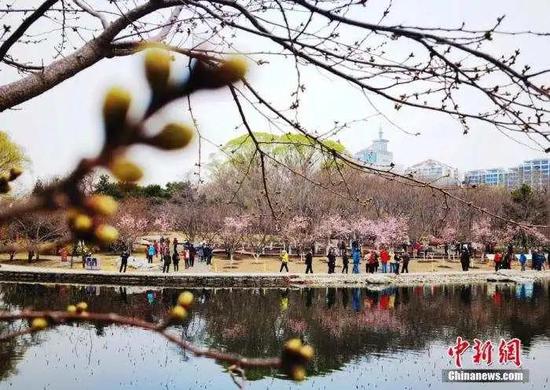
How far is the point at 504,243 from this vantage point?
129ft

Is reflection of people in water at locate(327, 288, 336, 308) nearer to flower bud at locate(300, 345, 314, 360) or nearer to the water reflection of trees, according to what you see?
the water reflection of trees

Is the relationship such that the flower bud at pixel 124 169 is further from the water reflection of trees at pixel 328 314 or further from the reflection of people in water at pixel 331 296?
the reflection of people in water at pixel 331 296

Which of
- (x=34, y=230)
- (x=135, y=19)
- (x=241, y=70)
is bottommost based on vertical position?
(x=34, y=230)

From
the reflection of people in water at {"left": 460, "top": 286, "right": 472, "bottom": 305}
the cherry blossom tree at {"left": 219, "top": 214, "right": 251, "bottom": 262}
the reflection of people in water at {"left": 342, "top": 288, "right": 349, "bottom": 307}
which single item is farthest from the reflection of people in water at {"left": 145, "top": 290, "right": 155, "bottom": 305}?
the cherry blossom tree at {"left": 219, "top": 214, "right": 251, "bottom": 262}

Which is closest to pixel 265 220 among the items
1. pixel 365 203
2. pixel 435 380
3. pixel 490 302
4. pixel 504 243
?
pixel 490 302

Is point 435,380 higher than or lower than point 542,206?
lower

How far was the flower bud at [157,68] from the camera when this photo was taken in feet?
1.93

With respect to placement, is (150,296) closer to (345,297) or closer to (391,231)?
(345,297)

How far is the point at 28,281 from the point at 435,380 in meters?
15.6

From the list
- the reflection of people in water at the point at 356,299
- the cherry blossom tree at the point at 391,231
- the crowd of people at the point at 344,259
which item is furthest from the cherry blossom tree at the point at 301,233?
the reflection of people in water at the point at 356,299

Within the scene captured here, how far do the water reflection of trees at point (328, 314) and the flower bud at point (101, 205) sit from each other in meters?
10.3

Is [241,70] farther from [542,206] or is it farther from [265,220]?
[542,206]

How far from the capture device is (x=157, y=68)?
0.59 metres

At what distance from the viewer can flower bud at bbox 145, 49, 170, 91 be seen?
588 mm
